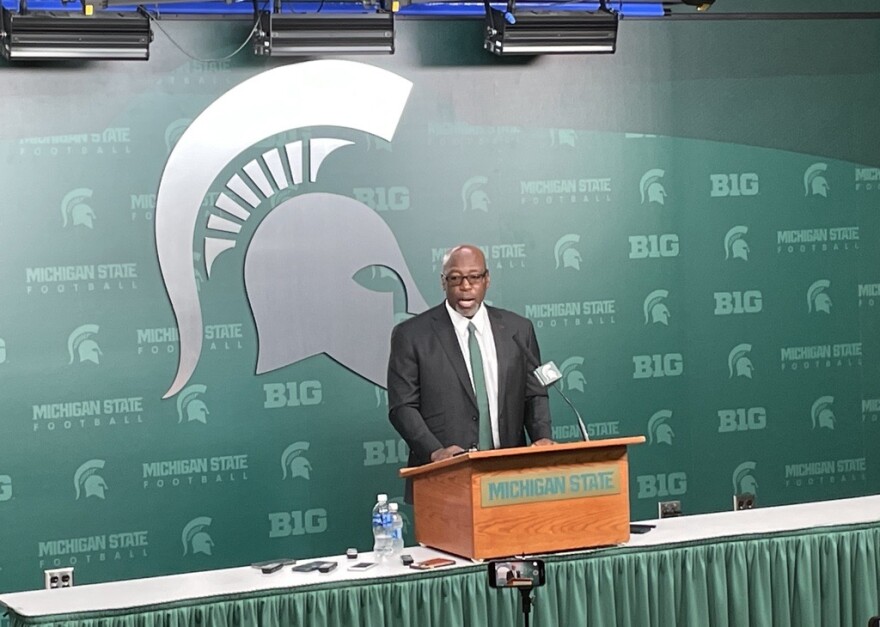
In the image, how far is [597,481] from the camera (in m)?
4.16

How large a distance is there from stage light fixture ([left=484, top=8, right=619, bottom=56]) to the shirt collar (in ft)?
5.46

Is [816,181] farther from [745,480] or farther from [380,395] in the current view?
[380,395]

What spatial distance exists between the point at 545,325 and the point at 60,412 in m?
2.30

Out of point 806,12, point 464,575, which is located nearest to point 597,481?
point 464,575

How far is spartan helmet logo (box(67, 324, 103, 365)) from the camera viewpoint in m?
6.02

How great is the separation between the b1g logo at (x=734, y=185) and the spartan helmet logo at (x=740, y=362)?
2.53ft

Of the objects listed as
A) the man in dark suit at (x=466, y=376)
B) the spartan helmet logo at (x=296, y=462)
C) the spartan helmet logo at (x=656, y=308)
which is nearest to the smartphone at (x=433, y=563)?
the man in dark suit at (x=466, y=376)

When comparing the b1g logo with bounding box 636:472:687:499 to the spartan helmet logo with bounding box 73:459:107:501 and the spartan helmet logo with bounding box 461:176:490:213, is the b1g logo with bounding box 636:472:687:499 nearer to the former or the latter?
the spartan helmet logo with bounding box 461:176:490:213

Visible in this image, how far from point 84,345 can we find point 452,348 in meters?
1.86

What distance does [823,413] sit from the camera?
7117mm

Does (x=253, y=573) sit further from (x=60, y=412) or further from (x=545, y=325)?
(x=545, y=325)

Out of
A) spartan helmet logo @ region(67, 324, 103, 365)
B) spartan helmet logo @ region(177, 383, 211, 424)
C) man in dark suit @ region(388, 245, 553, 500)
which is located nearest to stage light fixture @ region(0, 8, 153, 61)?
spartan helmet logo @ region(67, 324, 103, 365)

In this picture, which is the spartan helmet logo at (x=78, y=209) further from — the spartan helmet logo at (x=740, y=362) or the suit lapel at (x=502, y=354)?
the spartan helmet logo at (x=740, y=362)

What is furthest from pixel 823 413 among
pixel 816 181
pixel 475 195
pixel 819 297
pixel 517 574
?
pixel 517 574
